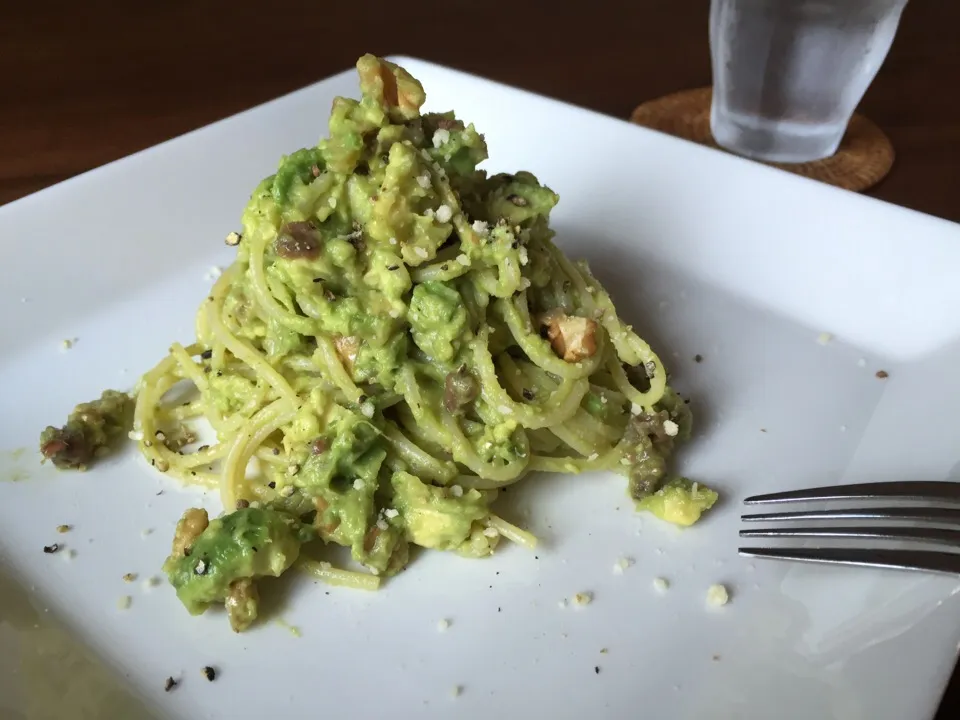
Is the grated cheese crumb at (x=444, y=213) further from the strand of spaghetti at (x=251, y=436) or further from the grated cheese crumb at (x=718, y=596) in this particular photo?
the grated cheese crumb at (x=718, y=596)

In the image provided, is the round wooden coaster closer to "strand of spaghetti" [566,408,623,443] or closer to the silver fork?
"strand of spaghetti" [566,408,623,443]

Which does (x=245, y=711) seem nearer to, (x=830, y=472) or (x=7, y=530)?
(x=7, y=530)

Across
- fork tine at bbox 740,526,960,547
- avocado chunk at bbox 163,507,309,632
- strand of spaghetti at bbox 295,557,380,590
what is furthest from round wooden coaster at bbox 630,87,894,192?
avocado chunk at bbox 163,507,309,632

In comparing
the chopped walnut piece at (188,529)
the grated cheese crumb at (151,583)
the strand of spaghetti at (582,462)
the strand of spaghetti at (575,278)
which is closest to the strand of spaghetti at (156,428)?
the chopped walnut piece at (188,529)

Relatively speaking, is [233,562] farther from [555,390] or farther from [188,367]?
[555,390]

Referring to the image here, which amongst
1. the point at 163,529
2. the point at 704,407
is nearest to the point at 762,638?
the point at 704,407
